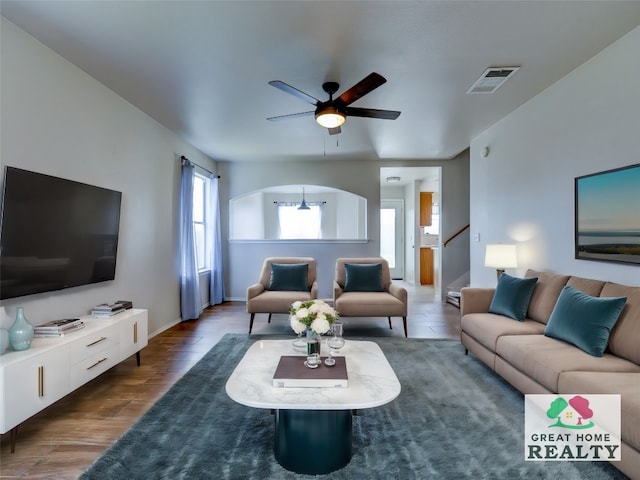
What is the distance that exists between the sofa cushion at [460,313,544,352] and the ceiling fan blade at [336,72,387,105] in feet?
7.13

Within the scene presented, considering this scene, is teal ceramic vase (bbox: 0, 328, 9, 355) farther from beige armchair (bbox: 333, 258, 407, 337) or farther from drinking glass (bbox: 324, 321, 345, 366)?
beige armchair (bbox: 333, 258, 407, 337)

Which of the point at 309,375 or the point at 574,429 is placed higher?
the point at 309,375

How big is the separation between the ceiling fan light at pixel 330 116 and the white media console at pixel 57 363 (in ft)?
7.89

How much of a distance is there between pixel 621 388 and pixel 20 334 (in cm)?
335

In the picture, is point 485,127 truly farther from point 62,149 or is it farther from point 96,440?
point 96,440

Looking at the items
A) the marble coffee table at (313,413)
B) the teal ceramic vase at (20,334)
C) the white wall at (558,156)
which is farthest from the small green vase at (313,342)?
the white wall at (558,156)

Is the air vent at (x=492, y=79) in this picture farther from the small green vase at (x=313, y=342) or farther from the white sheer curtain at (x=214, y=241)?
the white sheer curtain at (x=214, y=241)

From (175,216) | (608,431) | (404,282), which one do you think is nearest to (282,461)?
(608,431)

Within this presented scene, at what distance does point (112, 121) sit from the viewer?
3.26 metres

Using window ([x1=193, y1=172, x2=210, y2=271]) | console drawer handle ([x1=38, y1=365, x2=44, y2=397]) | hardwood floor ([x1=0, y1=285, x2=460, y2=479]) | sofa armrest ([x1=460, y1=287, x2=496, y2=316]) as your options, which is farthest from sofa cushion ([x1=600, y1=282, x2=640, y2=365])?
window ([x1=193, y1=172, x2=210, y2=271])

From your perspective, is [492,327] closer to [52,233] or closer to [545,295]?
[545,295]

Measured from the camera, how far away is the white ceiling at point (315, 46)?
208cm

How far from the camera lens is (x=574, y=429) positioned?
1920 mm

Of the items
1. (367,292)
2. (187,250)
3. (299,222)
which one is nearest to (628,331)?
(367,292)
